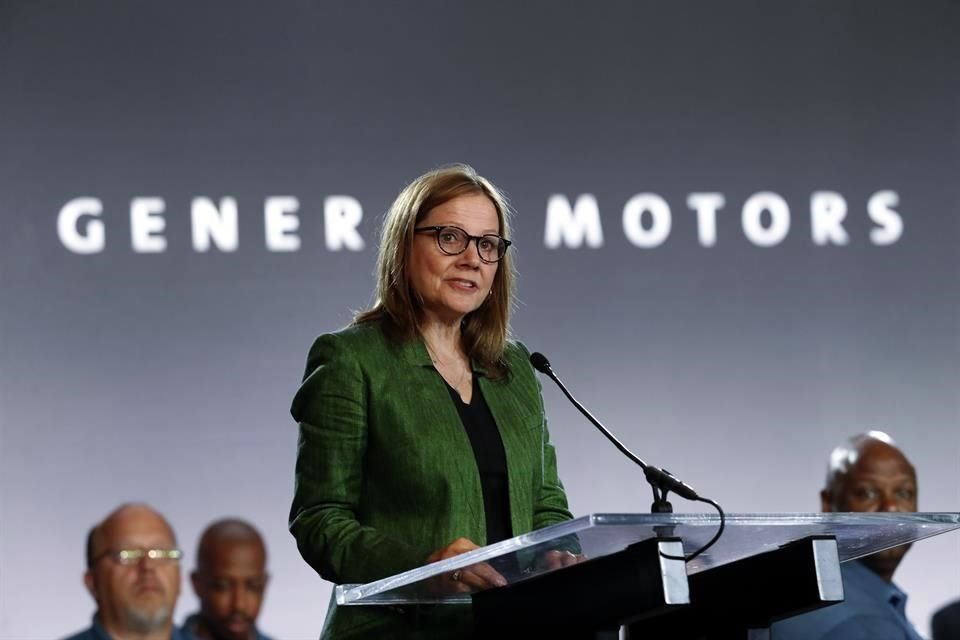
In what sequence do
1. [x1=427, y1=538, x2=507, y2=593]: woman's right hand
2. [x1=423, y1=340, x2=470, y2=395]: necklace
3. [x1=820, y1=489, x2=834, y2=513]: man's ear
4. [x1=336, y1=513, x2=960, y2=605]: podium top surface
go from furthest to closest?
1. [x1=820, y1=489, x2=834, y2=513]: man's ear
2. [x1=423, y1=340, x2=470, y2=395]: necklace
3. [x1=427, y1=538, x2=507, y2=593]: woman's right hand
4. [x1=336, y1=513, x2=960, y2=605]: podium top surface

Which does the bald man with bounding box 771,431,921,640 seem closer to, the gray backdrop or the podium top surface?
the gray backdrop

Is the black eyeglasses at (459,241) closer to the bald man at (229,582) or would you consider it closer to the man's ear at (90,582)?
the bald man at (229,582)

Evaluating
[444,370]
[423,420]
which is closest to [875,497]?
[444,370]

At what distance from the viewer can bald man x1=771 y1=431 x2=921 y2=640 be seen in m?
4.80

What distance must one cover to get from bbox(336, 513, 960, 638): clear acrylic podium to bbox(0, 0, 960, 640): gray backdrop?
3101 millimetres

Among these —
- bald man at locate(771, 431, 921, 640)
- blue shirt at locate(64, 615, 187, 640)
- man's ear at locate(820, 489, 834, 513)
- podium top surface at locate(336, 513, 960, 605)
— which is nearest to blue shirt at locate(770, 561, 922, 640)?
bald man at locate(771, 431, 921, 640)

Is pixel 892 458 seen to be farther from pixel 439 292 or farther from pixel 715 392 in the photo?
pixel 439 292

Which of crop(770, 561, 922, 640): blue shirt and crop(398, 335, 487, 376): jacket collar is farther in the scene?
crop(770, 561, 922, 640): blue shirt

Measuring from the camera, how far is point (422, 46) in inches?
210

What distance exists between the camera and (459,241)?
7.92 feet

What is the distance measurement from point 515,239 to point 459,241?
9.40 feet

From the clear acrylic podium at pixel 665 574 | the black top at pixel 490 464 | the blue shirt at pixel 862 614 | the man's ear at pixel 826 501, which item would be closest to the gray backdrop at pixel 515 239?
the man's ear at pixel 826 501

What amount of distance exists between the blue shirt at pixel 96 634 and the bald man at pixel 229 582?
37 millimetres

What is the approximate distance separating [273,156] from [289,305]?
0.55 metres
